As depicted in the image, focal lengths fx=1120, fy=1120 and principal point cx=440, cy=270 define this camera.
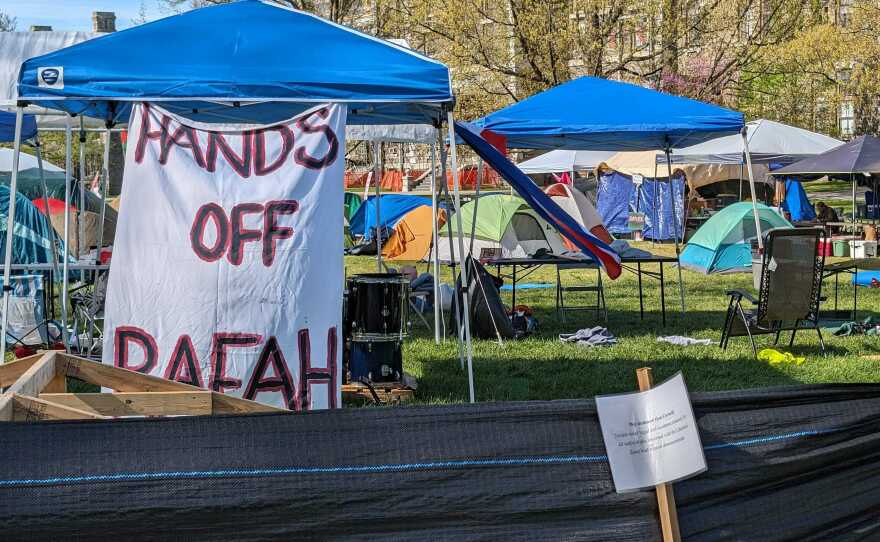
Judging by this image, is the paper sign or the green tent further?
the green tent

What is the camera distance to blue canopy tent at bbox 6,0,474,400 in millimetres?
6703

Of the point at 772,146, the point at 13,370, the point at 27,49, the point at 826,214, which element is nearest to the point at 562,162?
the point at 772,146

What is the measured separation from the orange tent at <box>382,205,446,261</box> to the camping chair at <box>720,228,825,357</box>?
10470mm

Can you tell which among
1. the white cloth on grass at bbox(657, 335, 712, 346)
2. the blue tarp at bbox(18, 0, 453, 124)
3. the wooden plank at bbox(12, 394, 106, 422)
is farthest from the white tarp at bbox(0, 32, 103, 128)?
the wooden plank at bbox(12, 394, 106, 422)

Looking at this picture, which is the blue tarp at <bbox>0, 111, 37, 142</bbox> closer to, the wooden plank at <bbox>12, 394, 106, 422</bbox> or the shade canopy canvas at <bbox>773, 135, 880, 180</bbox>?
the wooden plank at <bbox>12, 394, 106, 422</bbox>

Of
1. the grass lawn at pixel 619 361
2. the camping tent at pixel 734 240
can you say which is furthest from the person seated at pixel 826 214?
the grass lawn at pixel 619 361

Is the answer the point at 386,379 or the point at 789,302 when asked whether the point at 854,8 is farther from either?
the point at 386,379

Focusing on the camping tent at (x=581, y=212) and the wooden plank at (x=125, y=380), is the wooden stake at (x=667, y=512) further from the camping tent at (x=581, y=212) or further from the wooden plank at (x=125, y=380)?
the camping tent at (x=581, y=212)

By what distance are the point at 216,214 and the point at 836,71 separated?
98.7 feet

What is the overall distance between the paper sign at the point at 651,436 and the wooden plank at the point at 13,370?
7.55 ft

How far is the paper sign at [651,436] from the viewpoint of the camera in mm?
3572

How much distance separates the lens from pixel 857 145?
63.0 feet

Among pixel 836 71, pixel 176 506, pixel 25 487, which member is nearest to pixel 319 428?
pixel 176 506

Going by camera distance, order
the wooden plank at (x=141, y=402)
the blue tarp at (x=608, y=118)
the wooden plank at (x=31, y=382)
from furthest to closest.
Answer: the blue tarp at (x=608, y=118), the wooden plank at (x=141, y=402), the wooden plank at (x=31, y=382)
